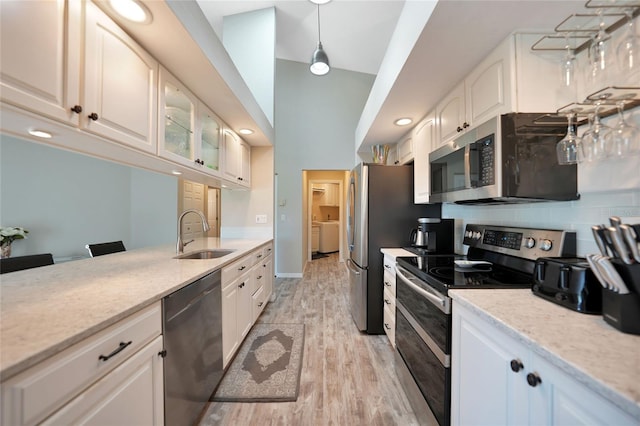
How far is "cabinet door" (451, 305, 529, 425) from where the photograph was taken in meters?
0.75

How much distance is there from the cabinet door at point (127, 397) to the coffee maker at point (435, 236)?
190cm

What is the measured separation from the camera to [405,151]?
2748 millimetres

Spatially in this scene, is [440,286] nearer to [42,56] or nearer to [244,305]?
[244,305]

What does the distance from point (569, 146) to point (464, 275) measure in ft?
2.42

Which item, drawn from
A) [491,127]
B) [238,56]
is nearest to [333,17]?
[238,56]

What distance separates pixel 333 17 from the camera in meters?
3.42

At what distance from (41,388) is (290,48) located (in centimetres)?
496

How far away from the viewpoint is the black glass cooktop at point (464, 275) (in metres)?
1.14

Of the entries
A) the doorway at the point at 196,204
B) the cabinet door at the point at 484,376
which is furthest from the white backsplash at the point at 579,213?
the doorway at the point at 196,204

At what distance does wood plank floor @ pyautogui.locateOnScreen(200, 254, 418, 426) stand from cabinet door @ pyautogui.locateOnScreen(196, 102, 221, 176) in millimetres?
1738

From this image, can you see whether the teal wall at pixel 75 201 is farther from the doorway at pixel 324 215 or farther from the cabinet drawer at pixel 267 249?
the doorway at pixel 324 215

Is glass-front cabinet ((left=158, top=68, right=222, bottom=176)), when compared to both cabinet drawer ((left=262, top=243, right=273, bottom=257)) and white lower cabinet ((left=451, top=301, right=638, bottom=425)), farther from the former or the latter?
white lower cabinet ((left=451, top=301, right=638, bottom=425))

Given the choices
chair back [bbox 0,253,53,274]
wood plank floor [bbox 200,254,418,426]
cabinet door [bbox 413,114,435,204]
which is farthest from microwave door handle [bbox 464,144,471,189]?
chair back [bbox 0,253,53,274]

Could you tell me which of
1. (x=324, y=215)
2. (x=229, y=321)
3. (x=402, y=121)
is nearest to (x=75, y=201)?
(x=229, y=321)
